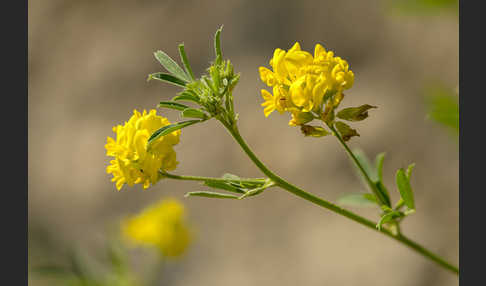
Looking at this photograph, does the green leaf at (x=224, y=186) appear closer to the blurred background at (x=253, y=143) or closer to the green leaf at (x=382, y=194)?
the green leaf at (x=382, y=194)

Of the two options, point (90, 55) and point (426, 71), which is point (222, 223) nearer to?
point (426, 71)

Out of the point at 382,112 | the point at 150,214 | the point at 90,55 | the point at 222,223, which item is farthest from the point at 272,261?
the point at 90,55

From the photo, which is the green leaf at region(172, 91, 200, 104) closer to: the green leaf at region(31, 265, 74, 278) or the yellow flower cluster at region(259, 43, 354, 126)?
the yellow flower cluster at region(259, 43, 354, 126)

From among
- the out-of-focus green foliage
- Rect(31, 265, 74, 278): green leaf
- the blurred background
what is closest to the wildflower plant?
the out-of-focus green foliage

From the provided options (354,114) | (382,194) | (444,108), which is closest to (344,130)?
(354,114)

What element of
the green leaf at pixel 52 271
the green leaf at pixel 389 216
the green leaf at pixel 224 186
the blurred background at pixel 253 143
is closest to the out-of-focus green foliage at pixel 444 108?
the green leaf at pixel 389 216
